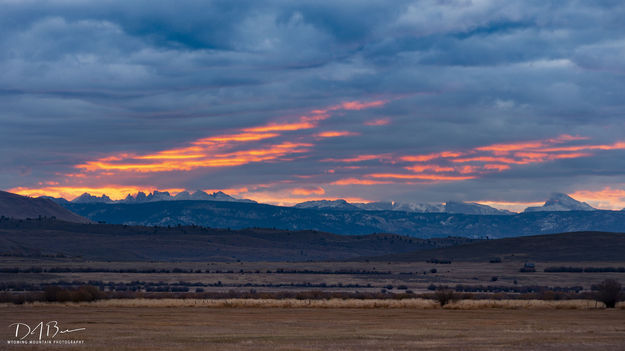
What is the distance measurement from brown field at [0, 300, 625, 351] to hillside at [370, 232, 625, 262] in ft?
351

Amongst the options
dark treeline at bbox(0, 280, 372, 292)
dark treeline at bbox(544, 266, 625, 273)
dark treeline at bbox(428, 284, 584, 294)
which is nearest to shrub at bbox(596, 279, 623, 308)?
dark treeline at bbox(428, 284, 584, 294)

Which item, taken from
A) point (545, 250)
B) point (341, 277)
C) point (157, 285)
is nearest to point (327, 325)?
point (157, 285)

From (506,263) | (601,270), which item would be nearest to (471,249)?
(506,263)

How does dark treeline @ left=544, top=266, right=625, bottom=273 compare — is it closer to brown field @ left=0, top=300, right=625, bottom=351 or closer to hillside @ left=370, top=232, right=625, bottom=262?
hillside @ left=370, top=232, right=625, bottom=262

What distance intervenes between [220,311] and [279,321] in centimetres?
941

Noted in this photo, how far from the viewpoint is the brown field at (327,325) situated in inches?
1443

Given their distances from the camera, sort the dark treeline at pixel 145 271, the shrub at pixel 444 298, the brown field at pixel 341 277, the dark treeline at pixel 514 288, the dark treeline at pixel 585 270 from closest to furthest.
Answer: the shrub at pixel 444 298 < the dark treeline at pixel 514 288 < the brown field at pixel 341 277 < the dark treeline at pixel 145 271 < the dark treeline at pixel 585 270

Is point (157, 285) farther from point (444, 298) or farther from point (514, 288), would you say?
point (444, 298)

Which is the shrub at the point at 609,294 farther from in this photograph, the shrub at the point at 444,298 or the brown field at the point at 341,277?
the brown field at the point at 341,277

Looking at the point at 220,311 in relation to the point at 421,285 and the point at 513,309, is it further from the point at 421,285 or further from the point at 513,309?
the point at 421,285

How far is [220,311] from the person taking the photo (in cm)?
5919

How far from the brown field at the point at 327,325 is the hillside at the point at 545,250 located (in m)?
107

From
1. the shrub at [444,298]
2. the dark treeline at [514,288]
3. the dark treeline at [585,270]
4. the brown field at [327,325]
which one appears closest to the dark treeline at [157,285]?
the dark treeline at [514,288]

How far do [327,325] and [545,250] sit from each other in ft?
463
